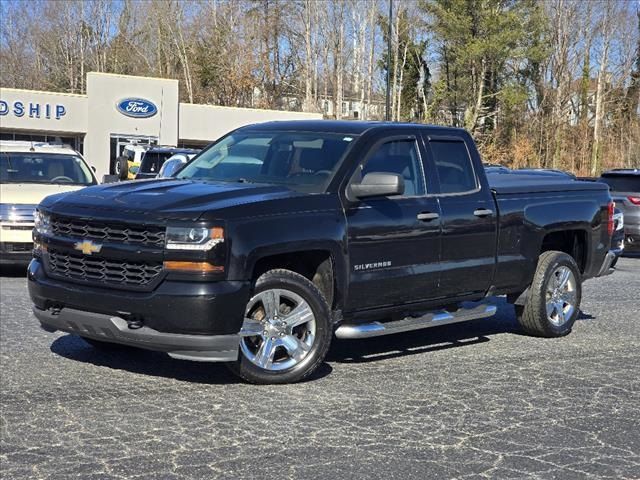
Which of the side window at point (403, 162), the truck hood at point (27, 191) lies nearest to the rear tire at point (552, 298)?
the side window at point (403, 162)

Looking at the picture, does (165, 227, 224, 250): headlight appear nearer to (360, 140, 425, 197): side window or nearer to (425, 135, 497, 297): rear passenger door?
(360, 140, 425, 197): side window

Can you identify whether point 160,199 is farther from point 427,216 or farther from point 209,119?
point 209,119

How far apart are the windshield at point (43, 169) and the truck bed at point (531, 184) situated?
727 centimetres

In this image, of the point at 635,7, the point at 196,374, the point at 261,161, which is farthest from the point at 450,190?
the point at 635,7

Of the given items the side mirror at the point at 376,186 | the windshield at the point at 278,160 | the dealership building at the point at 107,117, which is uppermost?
the dealership building at the point at 107,117

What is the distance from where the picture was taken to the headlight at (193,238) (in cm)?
577

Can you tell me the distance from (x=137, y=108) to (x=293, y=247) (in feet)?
123

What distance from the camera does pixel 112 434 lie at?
512 cm

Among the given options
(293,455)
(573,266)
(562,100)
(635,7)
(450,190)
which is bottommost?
(293,455)

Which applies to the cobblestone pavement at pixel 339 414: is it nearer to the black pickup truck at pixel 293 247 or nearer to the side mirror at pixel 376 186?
the black pickup truck at pixel 293 247

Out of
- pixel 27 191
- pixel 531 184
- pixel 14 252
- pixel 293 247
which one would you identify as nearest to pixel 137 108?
pixel 27 191

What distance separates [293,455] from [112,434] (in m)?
1.07

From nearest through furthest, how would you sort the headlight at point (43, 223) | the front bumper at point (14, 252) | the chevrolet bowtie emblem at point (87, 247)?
the chevrolet bowtie emblem at point (87, 247) → the headlight at point (43, 223) → the front bumper at point (14, 252)

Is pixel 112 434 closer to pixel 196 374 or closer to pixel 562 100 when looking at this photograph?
pixel 196 374
